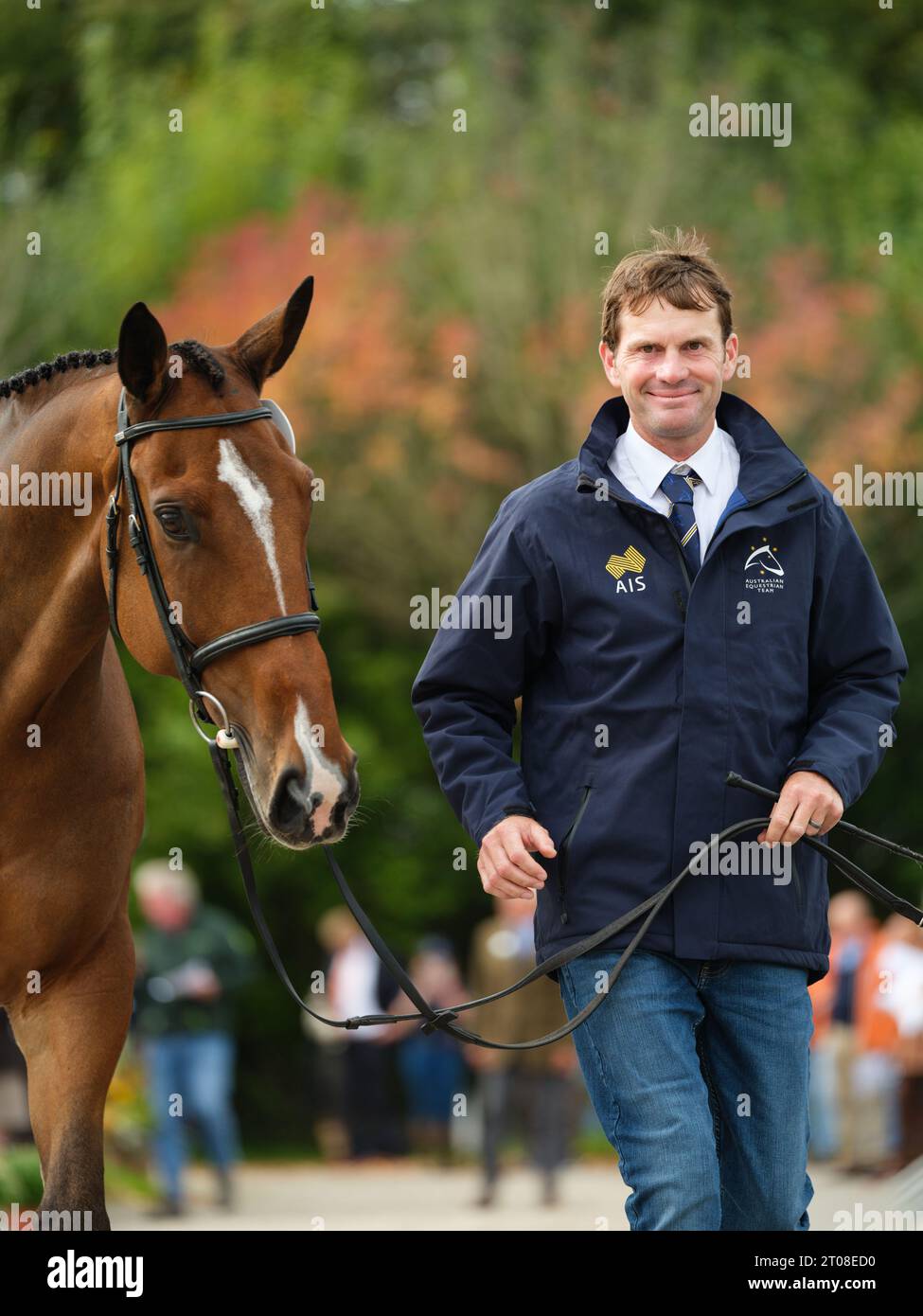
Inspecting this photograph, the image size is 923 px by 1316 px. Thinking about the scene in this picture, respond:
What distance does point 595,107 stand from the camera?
1714 cm

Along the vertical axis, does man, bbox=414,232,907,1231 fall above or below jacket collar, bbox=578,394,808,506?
below

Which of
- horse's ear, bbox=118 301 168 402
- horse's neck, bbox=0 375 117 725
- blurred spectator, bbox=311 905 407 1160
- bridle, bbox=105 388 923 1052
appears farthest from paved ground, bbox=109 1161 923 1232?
horse's ear, bbox=118 301 168 402

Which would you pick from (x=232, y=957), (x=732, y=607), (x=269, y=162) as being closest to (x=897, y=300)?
(x=269, y=162)

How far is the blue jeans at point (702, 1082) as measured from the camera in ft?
11.7

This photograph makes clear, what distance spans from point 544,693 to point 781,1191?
118 cm

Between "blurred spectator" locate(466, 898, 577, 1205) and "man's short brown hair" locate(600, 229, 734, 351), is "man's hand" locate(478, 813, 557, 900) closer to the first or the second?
"man's short brown hair" locate(600, 229, 734, 351)

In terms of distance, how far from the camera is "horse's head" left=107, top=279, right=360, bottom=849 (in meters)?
3.57

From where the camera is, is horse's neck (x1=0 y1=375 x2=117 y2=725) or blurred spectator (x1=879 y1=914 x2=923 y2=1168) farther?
blurred spectator (x1=879 y1=914 x2=923 y2=1168)

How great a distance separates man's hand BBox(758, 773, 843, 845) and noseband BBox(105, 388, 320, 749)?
103cm

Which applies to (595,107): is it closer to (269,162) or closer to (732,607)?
(269,162)

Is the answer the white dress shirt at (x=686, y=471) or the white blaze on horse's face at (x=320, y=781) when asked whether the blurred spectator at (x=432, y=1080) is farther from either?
the white blaze on horse's face at (x=320, y=781)

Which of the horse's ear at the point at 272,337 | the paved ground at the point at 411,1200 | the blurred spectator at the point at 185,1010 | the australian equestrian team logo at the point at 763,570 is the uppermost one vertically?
the horse's ear at the point at 272,337

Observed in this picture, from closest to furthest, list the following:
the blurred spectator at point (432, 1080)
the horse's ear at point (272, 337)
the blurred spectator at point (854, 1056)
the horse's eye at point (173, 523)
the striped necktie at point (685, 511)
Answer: the horse's eye at point (173, 523) → the striped necktie at point (685, 511) → the horse's ear at point (272, 337) → the blurred spectator at point (854, 1056) → the blurred spectator at point (432, 1080)

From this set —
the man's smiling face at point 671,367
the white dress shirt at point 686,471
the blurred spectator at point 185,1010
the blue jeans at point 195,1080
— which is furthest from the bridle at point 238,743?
the blue jeans at point 195,1080
